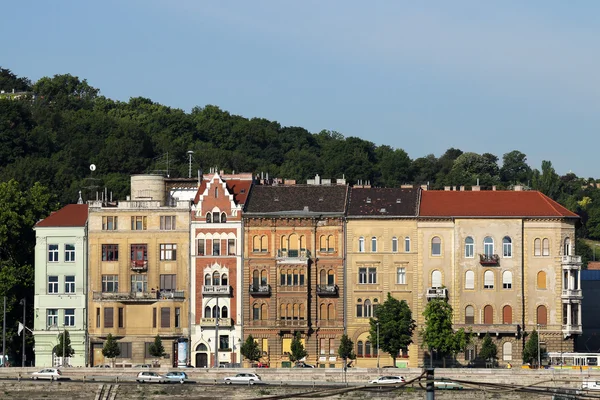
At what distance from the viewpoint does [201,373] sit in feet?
319

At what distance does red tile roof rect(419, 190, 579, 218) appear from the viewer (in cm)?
10731

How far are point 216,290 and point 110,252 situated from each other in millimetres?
7709

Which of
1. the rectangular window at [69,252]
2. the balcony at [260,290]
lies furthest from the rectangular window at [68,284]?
the balcony at [260,290]

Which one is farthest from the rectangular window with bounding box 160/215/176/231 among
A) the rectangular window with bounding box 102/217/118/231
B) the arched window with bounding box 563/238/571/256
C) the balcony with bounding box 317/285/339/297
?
the arched window with bounding box 563/238/571/256

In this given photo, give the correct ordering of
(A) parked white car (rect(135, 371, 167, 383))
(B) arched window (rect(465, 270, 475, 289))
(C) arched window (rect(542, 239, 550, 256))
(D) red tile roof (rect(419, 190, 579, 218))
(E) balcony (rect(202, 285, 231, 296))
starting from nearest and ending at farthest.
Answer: (A) parked white car (rect(135, 371, 167, 383)), (B) arched window (rect(465, 270, 475, 289)), (C) arched window (rect(542, 239, 550, 256)), (D) red tile roof (rect(419, 190, 579, 218)), (E) balcony (rect(202, 285, 231, 296))

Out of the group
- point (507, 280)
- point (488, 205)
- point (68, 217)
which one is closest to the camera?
point (507, 280)

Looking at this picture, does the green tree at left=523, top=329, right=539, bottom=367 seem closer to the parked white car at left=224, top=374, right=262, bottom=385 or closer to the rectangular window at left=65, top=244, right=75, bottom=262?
the parked white car at left=224, top=374, right=262, bottom=385

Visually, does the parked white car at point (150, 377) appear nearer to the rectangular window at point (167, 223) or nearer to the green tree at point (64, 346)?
the green tree at point (64, 346)

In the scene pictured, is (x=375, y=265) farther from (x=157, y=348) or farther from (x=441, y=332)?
(x=157, y=348)

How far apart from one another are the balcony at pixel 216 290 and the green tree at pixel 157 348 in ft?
14.2

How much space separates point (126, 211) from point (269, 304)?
454 inches

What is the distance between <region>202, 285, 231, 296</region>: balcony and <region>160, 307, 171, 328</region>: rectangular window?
2.77 meters

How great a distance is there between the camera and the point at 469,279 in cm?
10712

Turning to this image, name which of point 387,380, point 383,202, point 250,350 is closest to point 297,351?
point 250,350
